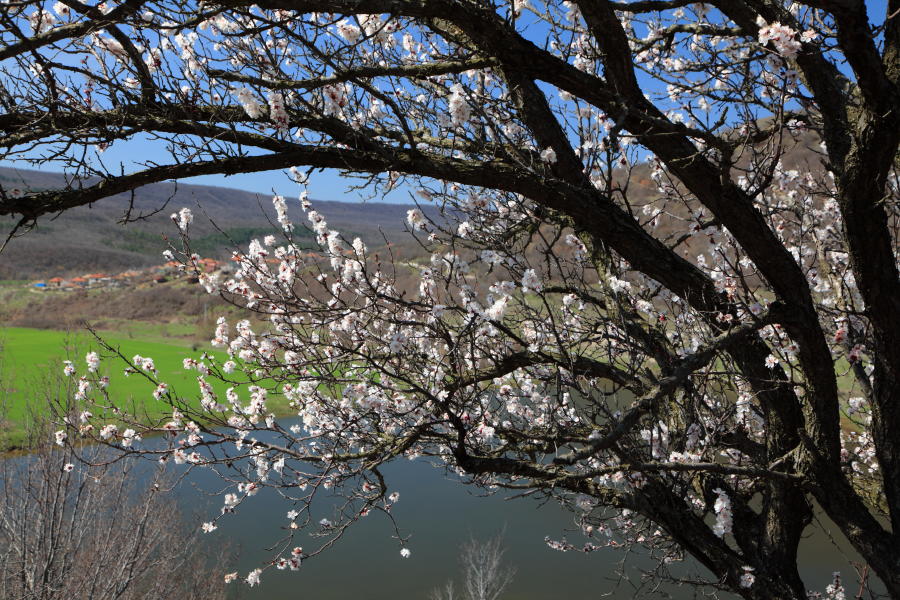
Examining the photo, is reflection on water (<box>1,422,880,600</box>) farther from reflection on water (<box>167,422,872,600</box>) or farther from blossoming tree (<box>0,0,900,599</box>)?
blossoming tree (<box>0,0,900,599</box>)

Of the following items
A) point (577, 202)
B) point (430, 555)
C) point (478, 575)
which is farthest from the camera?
point (430, 555)

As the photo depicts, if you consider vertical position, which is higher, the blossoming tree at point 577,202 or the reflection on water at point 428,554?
the blossoming tree at point 577,202

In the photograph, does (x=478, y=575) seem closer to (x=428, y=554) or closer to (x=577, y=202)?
(x=428, y=554)

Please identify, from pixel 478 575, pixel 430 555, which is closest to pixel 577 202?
pixel 478 575

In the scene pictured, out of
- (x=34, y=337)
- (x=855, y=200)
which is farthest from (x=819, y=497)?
(x=34, y=337)

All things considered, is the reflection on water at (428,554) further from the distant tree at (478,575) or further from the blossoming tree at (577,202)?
the blossoming tree at (577,202)

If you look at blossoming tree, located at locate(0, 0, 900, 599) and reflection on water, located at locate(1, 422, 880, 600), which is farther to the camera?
reflection on water, located at locate(1, 422, 880, 600)

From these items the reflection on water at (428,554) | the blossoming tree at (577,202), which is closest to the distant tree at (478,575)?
the reflection on water at (428,554)

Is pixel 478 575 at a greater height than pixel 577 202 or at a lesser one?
lesser

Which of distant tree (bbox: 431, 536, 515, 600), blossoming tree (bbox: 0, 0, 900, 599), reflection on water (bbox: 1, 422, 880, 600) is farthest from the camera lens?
reflection on water (bbox: 1, 422, 880, 600)

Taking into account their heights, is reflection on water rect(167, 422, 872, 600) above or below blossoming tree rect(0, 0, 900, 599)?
below

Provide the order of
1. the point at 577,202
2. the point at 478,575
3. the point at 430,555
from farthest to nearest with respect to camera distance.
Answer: the point at 430,555 < the point at 478,575 < the point at 577,202

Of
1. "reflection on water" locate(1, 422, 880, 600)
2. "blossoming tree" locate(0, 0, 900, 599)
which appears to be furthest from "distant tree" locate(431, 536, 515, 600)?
"blossoming tree" locate(0, 0, 900, 599)

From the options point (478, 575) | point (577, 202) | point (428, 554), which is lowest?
point (428, 554)
